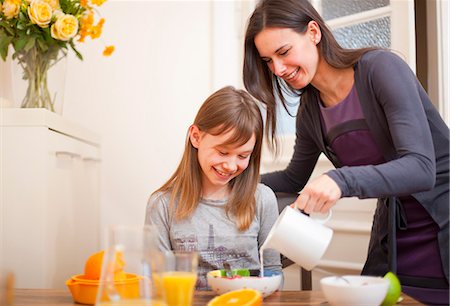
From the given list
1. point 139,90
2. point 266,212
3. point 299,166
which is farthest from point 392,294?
point 139,90

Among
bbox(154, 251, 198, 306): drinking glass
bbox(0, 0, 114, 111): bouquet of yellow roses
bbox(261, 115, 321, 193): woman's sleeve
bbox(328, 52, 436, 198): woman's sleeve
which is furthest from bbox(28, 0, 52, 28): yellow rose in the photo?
bbox(154, 251, 198, 306): drinking glass

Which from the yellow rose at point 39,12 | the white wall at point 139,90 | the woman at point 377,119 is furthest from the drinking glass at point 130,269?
the white wall at point 139,90

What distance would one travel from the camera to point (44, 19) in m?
1.67

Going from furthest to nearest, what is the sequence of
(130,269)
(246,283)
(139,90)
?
(139,90)
(246,283)
(130,269)

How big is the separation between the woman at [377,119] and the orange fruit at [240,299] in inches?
16.8

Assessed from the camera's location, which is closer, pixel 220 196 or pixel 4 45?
pixel 220 196

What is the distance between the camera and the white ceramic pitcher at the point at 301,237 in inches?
39.4

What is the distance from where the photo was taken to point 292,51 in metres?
1.39

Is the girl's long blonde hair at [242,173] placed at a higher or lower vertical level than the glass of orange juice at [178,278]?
higher

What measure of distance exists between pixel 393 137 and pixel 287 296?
0.42 metres

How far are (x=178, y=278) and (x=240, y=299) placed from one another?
5.5 inches

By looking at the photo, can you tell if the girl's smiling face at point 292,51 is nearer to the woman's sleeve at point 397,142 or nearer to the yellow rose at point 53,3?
the woman's sleeve at point 397,142

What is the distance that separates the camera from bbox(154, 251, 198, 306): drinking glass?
2.75ft

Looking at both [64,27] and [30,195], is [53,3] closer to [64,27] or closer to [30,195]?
[64,27]
